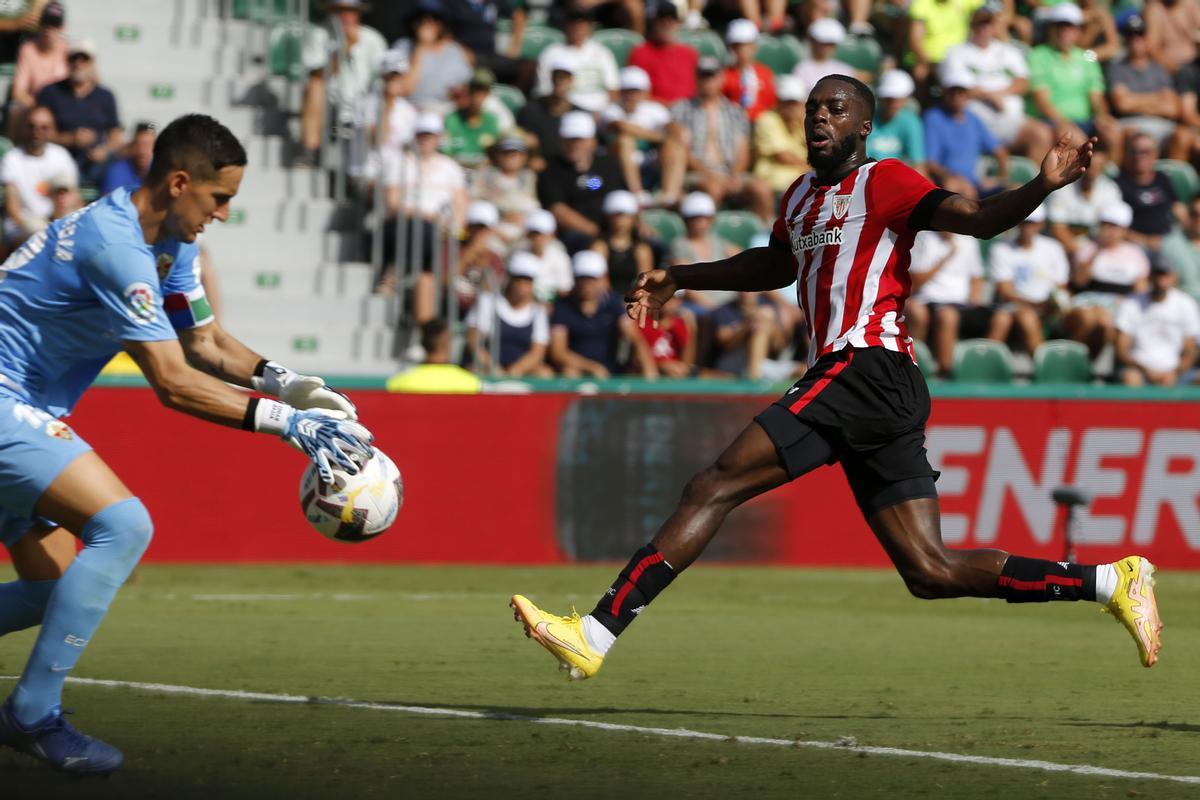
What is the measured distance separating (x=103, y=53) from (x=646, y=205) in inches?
223

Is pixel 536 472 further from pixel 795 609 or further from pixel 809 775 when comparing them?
pixel 809 775

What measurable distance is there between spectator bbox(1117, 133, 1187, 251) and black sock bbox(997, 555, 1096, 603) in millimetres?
13168

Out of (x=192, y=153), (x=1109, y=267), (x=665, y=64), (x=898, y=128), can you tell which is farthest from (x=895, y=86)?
(x=192, y=153)

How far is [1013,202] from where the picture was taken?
716 centimetres

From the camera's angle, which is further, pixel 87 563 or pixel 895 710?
pixel 895 710

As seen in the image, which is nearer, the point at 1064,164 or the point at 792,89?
the point at 1064,164

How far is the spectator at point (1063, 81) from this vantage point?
21562mm

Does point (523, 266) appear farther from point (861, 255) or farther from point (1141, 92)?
point (861, 255)

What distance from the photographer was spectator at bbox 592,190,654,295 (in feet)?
58.6

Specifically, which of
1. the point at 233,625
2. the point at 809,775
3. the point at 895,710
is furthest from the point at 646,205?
the point at 809,775

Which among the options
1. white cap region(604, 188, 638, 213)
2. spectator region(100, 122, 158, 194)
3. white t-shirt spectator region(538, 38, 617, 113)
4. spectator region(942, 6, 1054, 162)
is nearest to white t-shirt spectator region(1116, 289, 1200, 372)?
spectator region(942, 6, 1054, 162)

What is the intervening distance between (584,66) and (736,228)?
243 cm

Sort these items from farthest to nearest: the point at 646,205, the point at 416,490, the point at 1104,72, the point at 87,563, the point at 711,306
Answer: the point at 1104,72
the point at 646,205
the point at 711,306
the point at 416,490
the point at 87,563

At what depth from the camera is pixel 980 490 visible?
16312 mm
